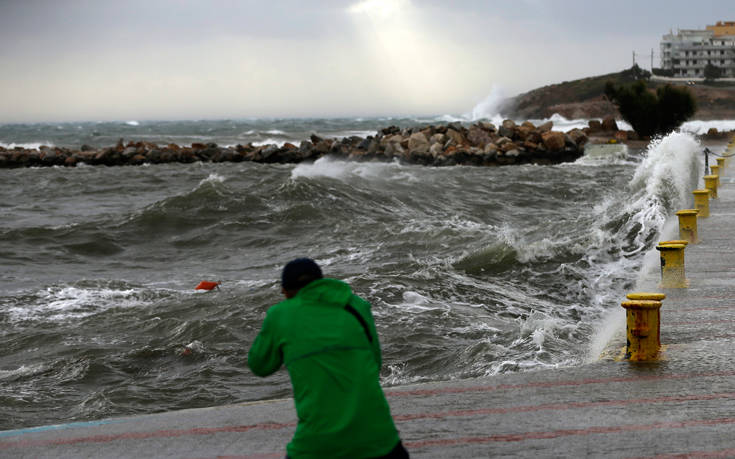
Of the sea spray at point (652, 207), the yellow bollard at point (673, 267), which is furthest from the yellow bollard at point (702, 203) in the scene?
the yellow bollard at point (673, 267)

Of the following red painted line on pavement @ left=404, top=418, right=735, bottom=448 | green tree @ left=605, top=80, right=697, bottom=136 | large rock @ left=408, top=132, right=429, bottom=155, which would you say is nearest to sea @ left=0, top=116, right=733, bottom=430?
red painted line on pavement @ left=404, top=418, right=735, bottom=448

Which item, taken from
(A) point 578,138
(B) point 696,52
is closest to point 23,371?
(A) point 578,138

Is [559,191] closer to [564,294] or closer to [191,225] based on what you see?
[191,225]

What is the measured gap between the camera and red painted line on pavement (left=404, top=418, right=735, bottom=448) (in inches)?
194

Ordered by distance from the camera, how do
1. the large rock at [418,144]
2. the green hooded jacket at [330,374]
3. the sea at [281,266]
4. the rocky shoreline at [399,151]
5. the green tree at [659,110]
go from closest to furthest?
the green hooded jacket at [330,374] → the sea at [281,266] → the rocky shoreline at [399,151] → the large rock at [418,144] → the green tree at [659,110]

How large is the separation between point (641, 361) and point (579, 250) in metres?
7.12

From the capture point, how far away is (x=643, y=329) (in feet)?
20.5

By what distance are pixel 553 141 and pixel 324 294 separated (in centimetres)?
3434

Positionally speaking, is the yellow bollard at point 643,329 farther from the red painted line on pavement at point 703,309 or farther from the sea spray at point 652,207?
the red painted line on pavement at point 703,309

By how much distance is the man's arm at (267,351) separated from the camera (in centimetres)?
336

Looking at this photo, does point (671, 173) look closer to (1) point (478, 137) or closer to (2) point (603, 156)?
(2) point (603, 156)

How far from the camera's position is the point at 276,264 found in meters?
14.4

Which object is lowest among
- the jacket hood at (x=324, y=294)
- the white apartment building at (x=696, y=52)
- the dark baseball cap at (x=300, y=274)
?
the jacket hood at (x=324, y=294)

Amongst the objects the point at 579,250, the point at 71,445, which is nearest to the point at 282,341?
the point at 71,445
